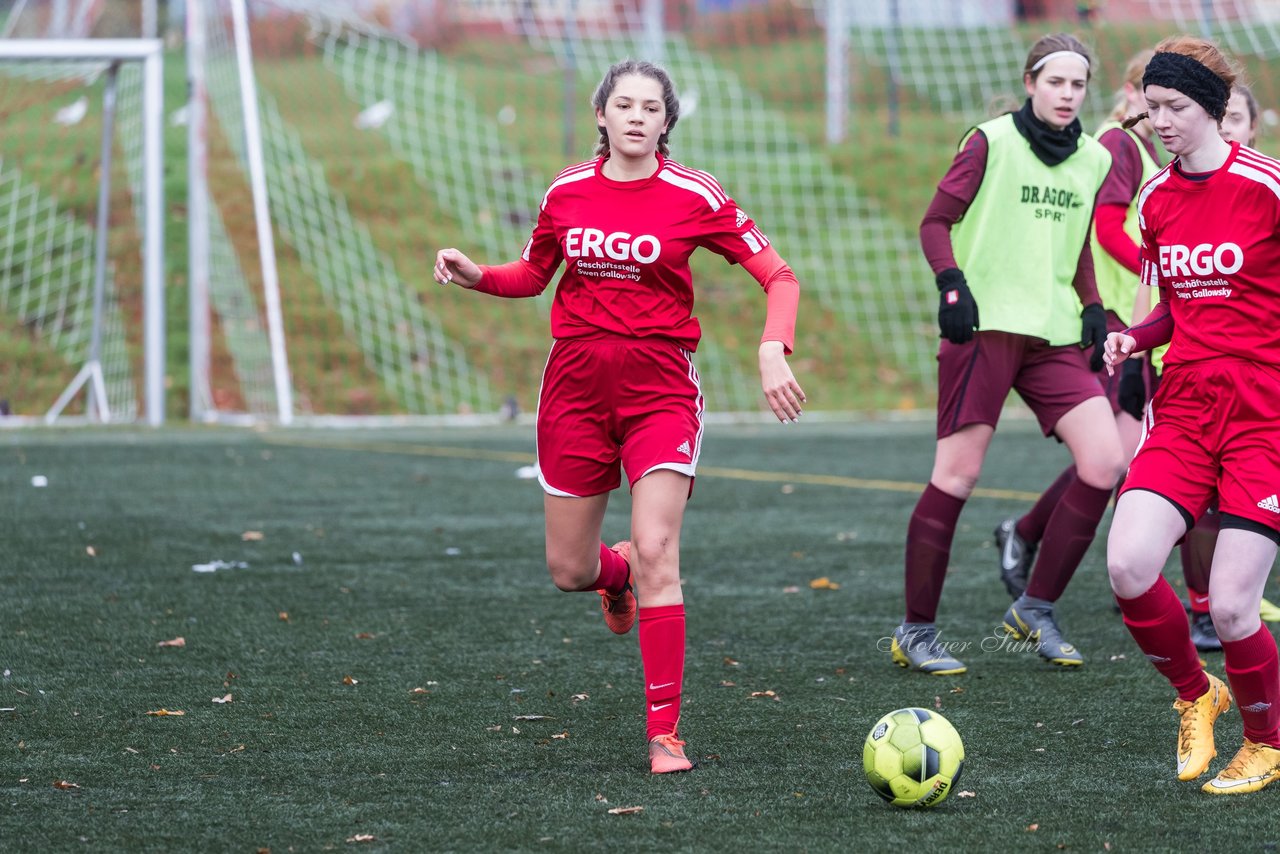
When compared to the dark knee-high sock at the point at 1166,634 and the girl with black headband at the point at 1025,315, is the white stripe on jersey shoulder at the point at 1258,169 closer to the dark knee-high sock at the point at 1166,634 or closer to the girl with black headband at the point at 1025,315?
the dark knee-high sock at the point at 1166,634

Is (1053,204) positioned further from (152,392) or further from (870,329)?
(870,329)

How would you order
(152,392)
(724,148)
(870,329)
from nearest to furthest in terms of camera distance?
(152,392) → (870,329) → (724,148)

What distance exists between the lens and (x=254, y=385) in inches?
555

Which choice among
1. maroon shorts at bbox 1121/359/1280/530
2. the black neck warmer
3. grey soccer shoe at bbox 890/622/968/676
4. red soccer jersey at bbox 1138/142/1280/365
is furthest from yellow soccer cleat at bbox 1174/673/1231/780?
the black neck warmer

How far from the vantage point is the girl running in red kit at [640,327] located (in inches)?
159

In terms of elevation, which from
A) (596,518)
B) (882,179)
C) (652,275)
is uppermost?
(882,179)

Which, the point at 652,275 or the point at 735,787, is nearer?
the point at 735,787

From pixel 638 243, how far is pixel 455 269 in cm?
49

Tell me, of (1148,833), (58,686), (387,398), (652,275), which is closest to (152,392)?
(387,398)

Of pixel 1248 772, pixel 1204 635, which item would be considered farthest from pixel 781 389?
pixel 1204 635

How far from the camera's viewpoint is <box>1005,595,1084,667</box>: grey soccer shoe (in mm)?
5031

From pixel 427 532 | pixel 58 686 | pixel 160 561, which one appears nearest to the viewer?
pixel 58 686

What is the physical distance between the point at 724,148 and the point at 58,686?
14.4 metres

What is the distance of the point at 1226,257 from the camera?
369cm
